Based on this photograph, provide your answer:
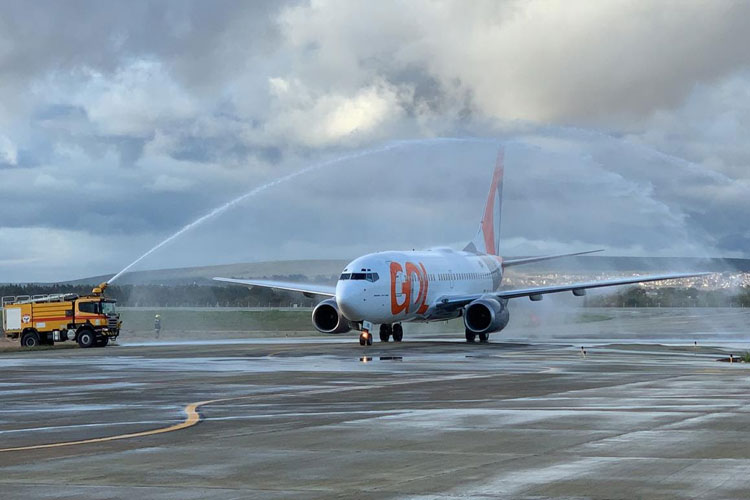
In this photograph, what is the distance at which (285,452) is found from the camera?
16234 millimetres

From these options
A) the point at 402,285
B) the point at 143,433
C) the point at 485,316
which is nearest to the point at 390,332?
the point at 402,285

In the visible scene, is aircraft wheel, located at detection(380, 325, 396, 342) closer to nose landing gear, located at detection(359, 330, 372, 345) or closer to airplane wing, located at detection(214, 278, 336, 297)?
airplane wing, located at detection(214, 278, 336, 297)

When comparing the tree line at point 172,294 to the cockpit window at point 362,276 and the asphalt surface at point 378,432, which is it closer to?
the cockpit window at point 362,276

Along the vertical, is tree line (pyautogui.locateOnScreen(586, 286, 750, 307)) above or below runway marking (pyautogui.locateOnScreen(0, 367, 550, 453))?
above

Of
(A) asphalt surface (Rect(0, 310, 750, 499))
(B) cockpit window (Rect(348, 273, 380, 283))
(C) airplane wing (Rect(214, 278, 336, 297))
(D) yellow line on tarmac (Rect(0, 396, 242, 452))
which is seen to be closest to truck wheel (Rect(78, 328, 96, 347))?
(C) airplane wing (Rect(214, 278, 336, 297))

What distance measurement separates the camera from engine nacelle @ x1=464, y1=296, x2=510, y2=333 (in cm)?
5825

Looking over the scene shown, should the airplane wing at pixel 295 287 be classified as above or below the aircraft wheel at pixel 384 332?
above

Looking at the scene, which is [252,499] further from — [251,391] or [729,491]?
[251,391]

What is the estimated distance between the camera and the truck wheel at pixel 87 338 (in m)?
59.8

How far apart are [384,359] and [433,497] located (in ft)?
100

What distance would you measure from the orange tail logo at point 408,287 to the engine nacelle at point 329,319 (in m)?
3.84

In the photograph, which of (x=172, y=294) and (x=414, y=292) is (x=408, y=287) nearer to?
(x=414, y=292)

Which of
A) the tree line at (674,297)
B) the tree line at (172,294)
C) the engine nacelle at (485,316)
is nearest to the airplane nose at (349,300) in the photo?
the engine nacelle at (485,316)

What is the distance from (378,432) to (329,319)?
42.0 metres
